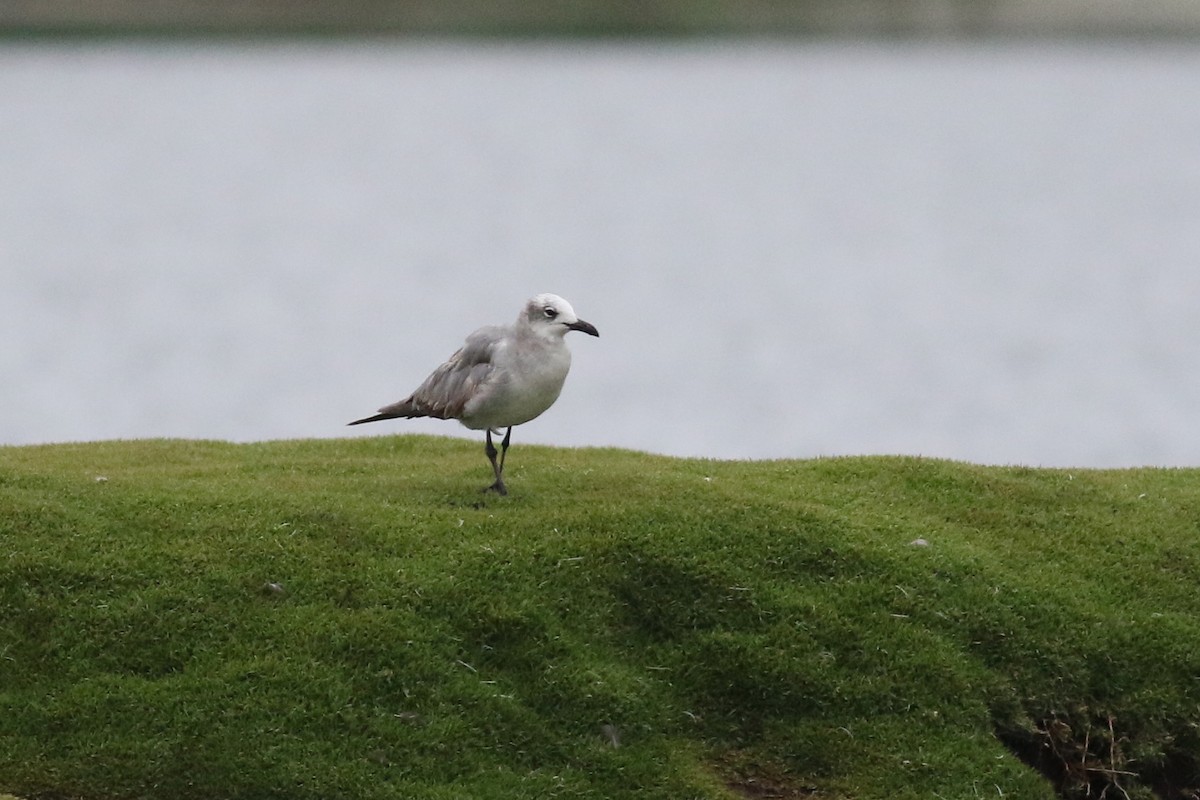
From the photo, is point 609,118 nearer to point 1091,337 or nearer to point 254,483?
point 1091,337

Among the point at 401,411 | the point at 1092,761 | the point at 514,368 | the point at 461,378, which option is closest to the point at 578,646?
the point at 514,368

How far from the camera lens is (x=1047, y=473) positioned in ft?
34.9

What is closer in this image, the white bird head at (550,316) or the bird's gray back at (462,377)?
the white bird head at (550,316)

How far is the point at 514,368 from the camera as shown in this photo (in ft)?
28.6

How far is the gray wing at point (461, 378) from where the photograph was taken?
8.94m

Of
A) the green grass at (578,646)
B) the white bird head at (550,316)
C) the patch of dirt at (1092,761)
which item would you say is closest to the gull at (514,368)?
the white bird head at (550,316)

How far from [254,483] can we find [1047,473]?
19.8 feet

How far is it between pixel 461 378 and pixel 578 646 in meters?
2.14

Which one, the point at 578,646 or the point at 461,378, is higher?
the point at 461,378

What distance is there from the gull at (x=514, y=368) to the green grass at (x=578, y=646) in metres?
0.68

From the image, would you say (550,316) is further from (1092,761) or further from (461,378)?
(1092,761)

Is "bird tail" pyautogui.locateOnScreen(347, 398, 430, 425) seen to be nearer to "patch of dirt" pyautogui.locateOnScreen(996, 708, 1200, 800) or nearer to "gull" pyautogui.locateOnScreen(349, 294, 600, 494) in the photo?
"gull" pyautogui.locateOnScreen(349, 294, 600, 494)

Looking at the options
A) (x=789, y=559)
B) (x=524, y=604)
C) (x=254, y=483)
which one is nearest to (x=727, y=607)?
(x=789, y=559)

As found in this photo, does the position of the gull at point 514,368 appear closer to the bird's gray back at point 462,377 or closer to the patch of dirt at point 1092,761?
the bird's gray back at point 462,377
